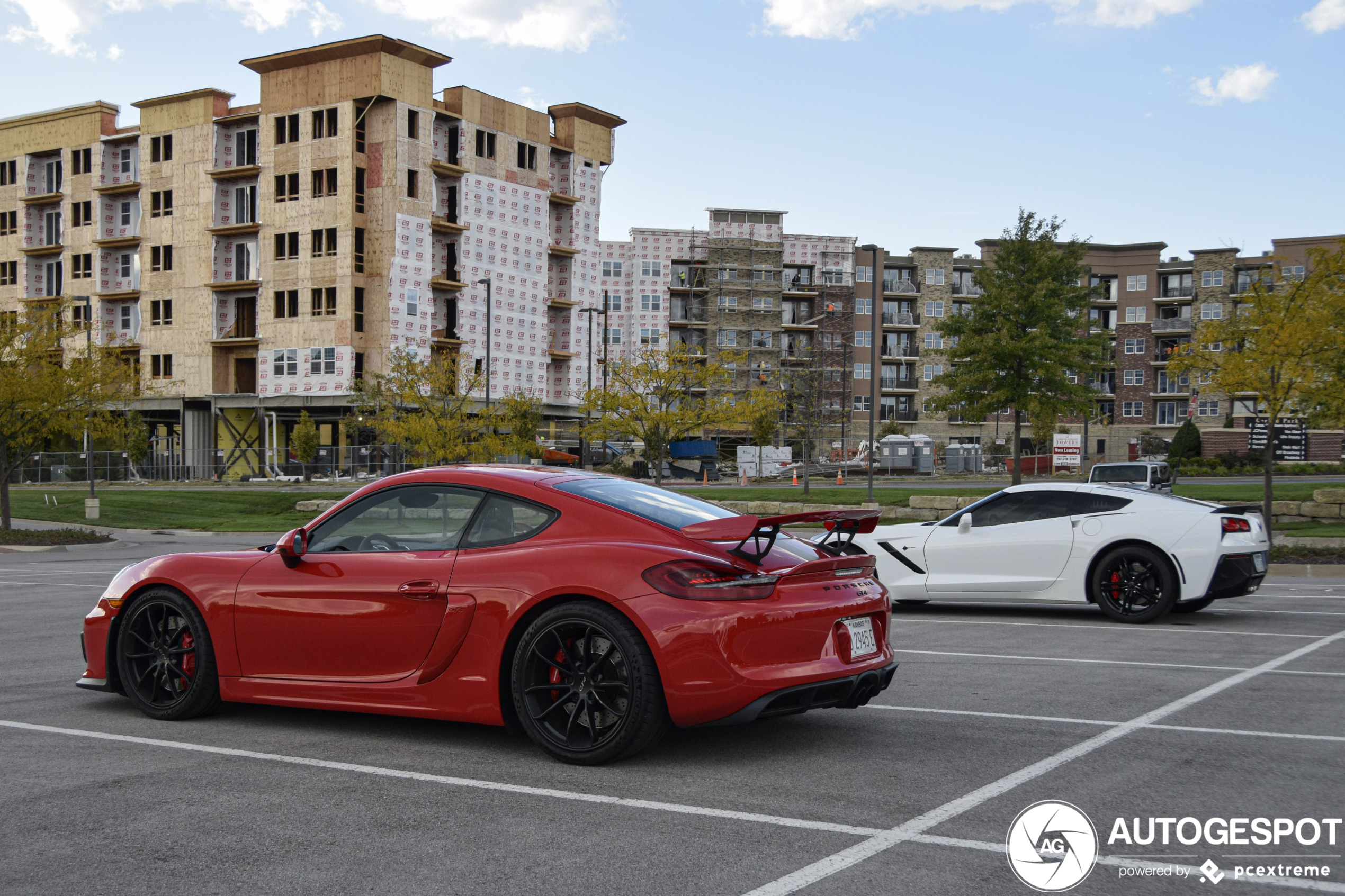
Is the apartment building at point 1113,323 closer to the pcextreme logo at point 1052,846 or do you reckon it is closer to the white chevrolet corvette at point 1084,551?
the white chevrolet corvette at point 1084,551

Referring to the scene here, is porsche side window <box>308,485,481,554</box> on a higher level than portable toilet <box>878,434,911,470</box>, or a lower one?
higher

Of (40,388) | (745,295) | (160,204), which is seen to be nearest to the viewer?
(40,388)

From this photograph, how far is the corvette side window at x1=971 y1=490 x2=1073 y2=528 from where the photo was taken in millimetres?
11758

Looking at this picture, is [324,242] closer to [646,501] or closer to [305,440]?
[305,440]

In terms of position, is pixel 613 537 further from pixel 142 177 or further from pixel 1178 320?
pixel 1178 320

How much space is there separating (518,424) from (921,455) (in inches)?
1324

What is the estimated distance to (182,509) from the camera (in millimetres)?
38219

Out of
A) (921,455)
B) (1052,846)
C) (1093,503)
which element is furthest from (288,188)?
(1052,846)

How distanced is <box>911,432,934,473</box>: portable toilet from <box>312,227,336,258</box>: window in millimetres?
36222

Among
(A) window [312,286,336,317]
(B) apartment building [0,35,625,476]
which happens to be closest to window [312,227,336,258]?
(B) apartment building [0,35,625,476]

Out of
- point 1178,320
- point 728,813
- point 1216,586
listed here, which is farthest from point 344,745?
point 1178,320

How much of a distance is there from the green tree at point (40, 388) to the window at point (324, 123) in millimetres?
34809

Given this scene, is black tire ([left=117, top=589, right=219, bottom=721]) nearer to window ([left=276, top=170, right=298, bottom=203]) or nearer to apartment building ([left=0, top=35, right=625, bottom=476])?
apartment building ([left=0, top=35, right=625, bottom=476])

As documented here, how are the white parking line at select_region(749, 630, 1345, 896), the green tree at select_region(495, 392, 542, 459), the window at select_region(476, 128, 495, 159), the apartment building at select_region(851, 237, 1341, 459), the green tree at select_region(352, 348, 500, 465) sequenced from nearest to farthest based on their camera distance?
the white parking line at select_region(749, 630, 1345, 896) < the green tree at select_region(352, 348, 500, 465) < the green tree at select_region(495, 392, 542, 459) < the window at select_region(476, 128, 495, 159) < the apartment building at select_region(851, 237, 1341, 459)
